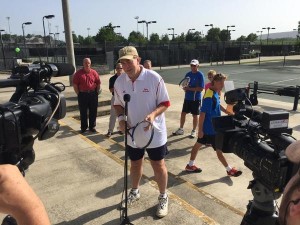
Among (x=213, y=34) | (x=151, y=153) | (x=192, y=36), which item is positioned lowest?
(x=151, y=153)

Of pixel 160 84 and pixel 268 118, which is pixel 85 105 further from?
pixel 268 118

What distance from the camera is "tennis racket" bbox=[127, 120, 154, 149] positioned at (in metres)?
3.54

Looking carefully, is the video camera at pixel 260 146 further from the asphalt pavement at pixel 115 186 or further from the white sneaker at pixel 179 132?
the white sneaker at pixel 179 132

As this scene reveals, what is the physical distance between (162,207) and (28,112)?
2376mm

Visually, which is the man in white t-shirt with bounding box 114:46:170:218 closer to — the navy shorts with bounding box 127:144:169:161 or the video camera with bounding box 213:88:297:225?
the navy shorts with bounding box 127:144:169:161

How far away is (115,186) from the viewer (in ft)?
14.2

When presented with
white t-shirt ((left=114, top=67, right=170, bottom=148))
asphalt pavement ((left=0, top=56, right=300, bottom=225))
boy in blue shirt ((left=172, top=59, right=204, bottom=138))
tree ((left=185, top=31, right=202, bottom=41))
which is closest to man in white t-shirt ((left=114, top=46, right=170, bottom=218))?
white t-shirt ((left=114, top=67, right=170, bottom=148))

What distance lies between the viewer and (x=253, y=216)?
87.1 inches

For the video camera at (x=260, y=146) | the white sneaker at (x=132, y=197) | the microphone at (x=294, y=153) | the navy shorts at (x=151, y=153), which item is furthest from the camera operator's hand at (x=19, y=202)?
the white sneaker at (x=132, y=197)

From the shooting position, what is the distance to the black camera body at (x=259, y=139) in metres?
1.76

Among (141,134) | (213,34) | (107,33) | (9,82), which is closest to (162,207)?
(141,134)

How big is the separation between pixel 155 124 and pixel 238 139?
146 cm

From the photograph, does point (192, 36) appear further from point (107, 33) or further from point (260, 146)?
point (260, 146)

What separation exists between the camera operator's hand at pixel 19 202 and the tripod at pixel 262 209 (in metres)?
1.64
